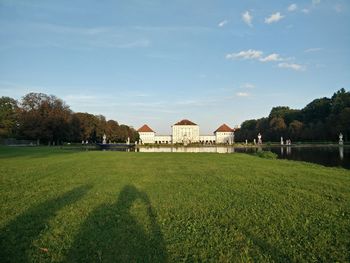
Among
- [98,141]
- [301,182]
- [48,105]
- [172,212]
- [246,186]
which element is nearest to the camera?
[172,212]

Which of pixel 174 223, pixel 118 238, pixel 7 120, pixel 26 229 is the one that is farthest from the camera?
pixel 7 120

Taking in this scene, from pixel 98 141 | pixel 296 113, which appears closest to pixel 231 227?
pixel 98 141

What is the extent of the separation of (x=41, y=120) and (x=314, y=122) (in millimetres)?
72402

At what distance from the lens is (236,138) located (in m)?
148

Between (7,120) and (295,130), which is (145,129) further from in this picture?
(7,120)

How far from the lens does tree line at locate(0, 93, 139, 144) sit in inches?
2479

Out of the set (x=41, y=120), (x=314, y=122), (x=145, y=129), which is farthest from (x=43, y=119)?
(x=145, y=129)

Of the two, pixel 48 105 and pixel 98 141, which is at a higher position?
pixel 48 105

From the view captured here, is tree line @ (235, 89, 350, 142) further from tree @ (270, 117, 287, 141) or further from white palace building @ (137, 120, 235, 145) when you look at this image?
white palace building @ (137, 120, 235, 145)

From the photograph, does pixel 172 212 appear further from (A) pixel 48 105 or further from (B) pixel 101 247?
(A) pixel 48 105

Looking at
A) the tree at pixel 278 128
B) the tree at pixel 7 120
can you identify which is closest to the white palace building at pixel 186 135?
the tree at pixel 278 128

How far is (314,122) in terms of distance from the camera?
96.0m

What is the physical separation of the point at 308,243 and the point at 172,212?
108 inches

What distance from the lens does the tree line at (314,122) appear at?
78956 millimetres
